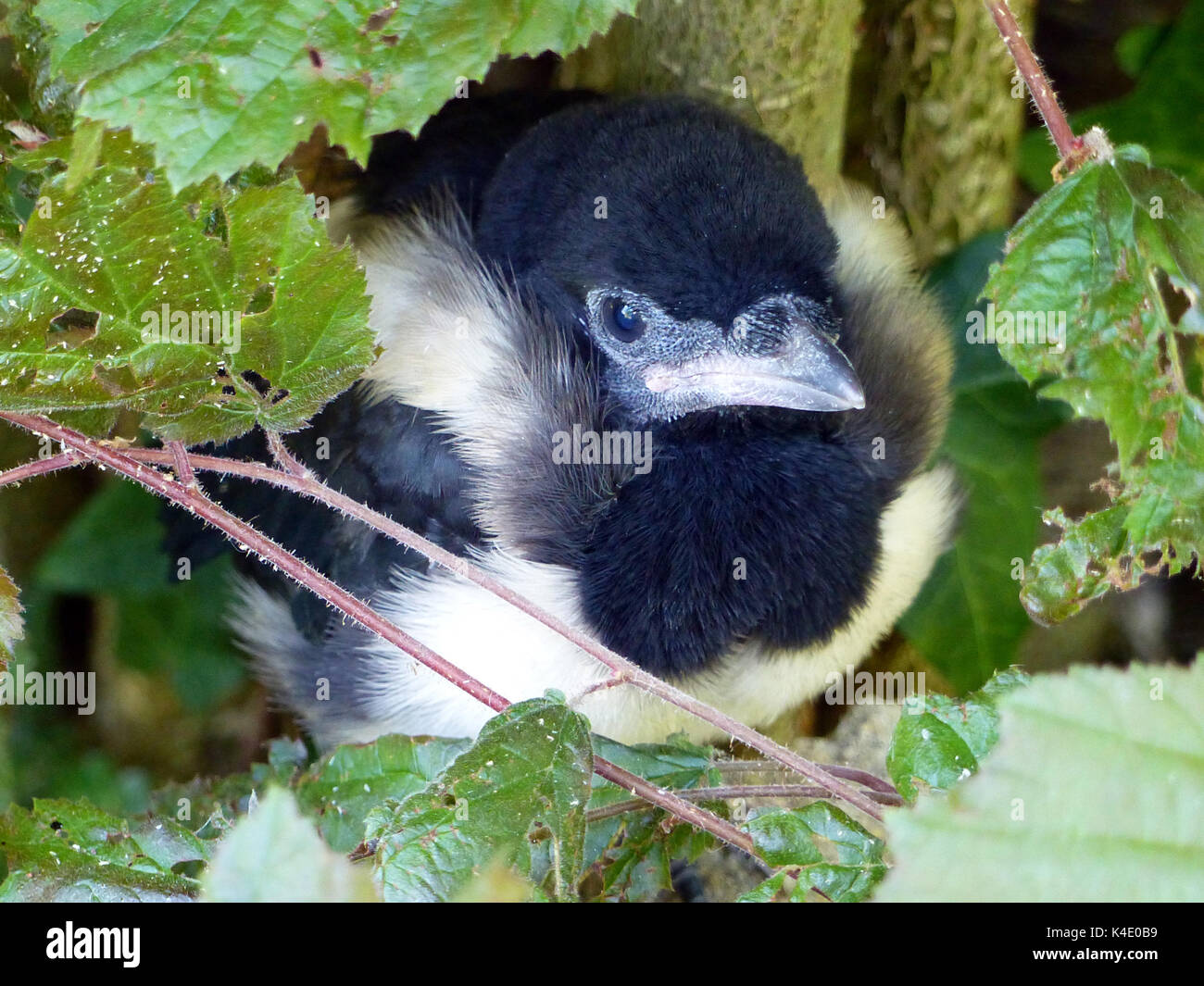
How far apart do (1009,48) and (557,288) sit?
675 mm

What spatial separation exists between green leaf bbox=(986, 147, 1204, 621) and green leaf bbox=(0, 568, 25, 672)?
1136mm

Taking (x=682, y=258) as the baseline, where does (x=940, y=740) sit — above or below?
below

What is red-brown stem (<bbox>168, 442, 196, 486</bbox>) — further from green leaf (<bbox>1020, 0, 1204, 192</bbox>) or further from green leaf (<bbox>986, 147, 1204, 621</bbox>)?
green leaf (<bbox>1020, 0, 1204, 192</bbox>)

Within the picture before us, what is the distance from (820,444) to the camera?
170 cm

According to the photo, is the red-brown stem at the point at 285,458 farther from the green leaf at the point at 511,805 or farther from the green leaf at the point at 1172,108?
the green leaf at the point at 1172,108

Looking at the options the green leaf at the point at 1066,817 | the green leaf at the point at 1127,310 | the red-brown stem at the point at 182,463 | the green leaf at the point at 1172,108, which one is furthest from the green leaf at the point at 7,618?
the green leaf at the point at 1172,108

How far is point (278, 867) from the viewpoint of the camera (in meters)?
0.78

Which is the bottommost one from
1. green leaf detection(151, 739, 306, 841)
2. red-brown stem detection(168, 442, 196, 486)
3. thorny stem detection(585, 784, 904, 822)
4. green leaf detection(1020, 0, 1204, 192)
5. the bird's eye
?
green leaf detection(151, 739, 306, 841)

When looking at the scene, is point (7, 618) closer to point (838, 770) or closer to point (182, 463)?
point (182, 463)

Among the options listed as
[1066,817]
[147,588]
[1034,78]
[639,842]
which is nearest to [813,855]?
[639,842]

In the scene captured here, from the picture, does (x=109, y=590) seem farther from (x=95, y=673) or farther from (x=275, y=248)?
(x=275, y=248)

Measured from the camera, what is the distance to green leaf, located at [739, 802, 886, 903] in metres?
1.18

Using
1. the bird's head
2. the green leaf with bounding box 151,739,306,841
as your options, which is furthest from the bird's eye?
the green leaf with bounding box 151,739,306,841

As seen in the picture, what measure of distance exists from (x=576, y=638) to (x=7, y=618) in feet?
2.11
